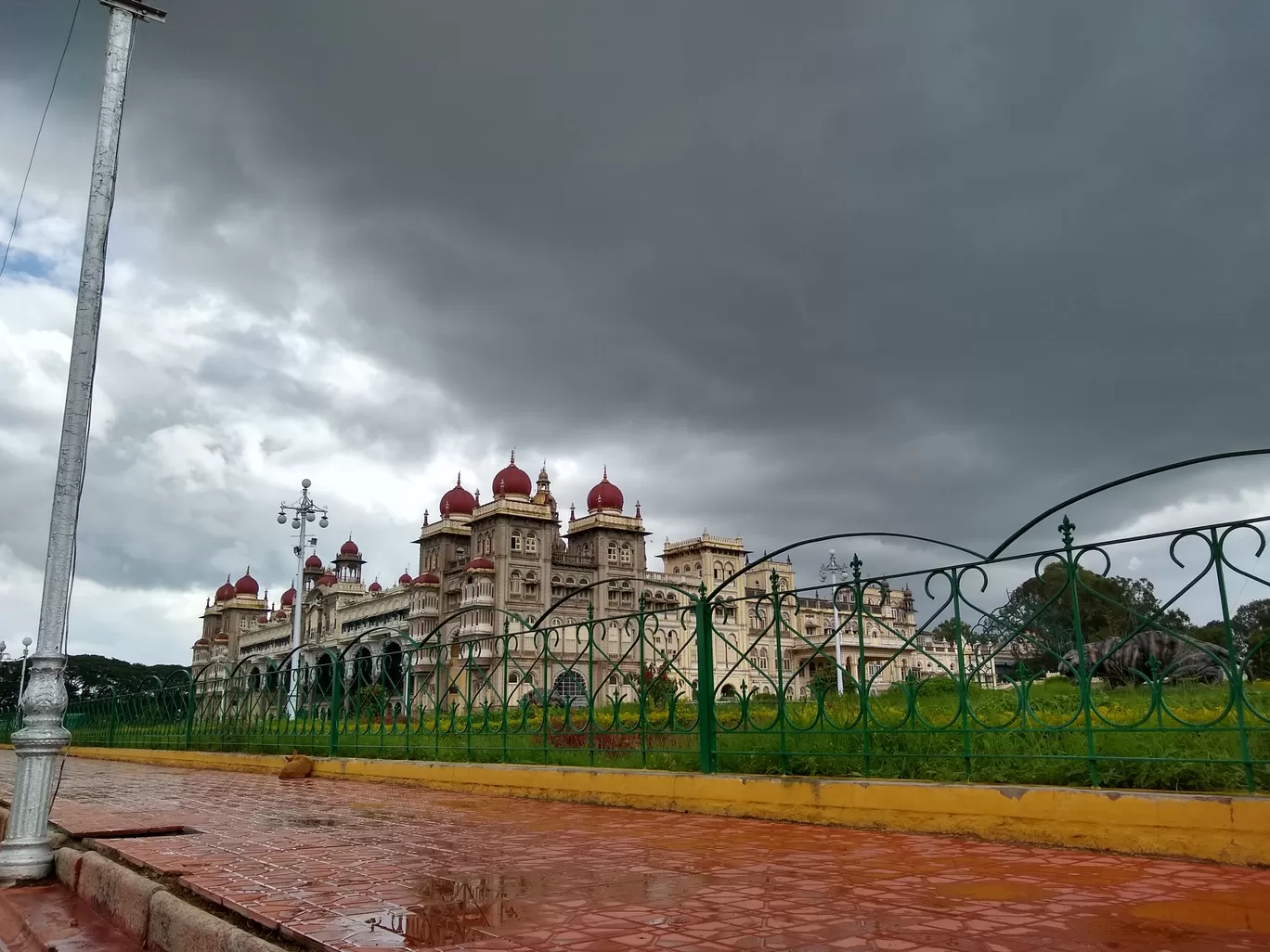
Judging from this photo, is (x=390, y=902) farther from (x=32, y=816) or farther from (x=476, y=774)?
(x=476, y=774)

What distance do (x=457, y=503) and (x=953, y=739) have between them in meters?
51.0

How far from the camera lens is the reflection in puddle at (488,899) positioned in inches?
108

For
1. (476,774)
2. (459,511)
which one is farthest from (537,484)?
(476,774)

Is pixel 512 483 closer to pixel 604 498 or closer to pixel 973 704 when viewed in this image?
pixel 604 498

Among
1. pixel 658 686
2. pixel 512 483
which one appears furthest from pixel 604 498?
pixel 658 686

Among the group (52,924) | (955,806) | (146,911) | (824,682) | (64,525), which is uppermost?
(64,525)

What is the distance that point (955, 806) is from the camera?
473 cm

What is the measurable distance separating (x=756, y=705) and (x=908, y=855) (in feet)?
7.51

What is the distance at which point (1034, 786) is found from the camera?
4.48 m

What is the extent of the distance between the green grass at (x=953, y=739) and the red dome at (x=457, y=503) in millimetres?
46759

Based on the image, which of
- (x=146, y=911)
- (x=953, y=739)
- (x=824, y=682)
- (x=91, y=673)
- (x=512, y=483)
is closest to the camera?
(x=146, y=911)

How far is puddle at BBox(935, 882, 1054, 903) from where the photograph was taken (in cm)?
314

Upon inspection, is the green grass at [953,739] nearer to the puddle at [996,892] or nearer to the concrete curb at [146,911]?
the puddle at [996,892]

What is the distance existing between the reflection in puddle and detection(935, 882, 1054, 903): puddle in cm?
88
